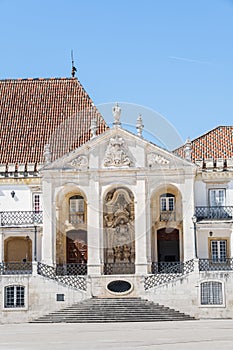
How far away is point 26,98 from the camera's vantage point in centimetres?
4653

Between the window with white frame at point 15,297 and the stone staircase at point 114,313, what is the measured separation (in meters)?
1.19

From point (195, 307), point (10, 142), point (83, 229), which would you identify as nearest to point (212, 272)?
point (195, 307)

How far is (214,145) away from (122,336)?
20.0 meters

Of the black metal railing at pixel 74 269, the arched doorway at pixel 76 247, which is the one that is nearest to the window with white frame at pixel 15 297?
the black metal railing at pixel 74 269

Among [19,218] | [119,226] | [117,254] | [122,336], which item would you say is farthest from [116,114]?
[122,336]

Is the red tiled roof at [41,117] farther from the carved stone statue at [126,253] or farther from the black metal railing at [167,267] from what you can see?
the black metal railing at [167,267]

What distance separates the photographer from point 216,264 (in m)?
39.2

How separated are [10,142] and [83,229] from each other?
6.94 m

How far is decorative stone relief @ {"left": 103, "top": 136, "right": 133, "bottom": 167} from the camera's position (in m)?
39.4

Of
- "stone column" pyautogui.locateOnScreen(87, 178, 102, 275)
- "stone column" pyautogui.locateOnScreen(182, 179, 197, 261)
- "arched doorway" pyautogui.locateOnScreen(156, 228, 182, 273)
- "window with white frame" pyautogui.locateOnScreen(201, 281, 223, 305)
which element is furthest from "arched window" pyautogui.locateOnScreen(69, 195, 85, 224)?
"window with white frame" pyautogui.locateOnScreen(201, 281, 223, 305)

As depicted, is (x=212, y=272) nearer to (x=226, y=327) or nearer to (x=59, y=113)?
(x=226, y=327)

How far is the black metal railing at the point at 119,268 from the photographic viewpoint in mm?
39781

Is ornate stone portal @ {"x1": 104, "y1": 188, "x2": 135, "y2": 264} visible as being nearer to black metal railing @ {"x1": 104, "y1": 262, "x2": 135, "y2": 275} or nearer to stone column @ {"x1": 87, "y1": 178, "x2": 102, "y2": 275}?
black metal railing @ {"x1": 104, "y1": 262, "x2": 135, "y2": 275}

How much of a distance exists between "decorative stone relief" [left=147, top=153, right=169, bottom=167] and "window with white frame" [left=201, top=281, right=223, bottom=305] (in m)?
6.77
